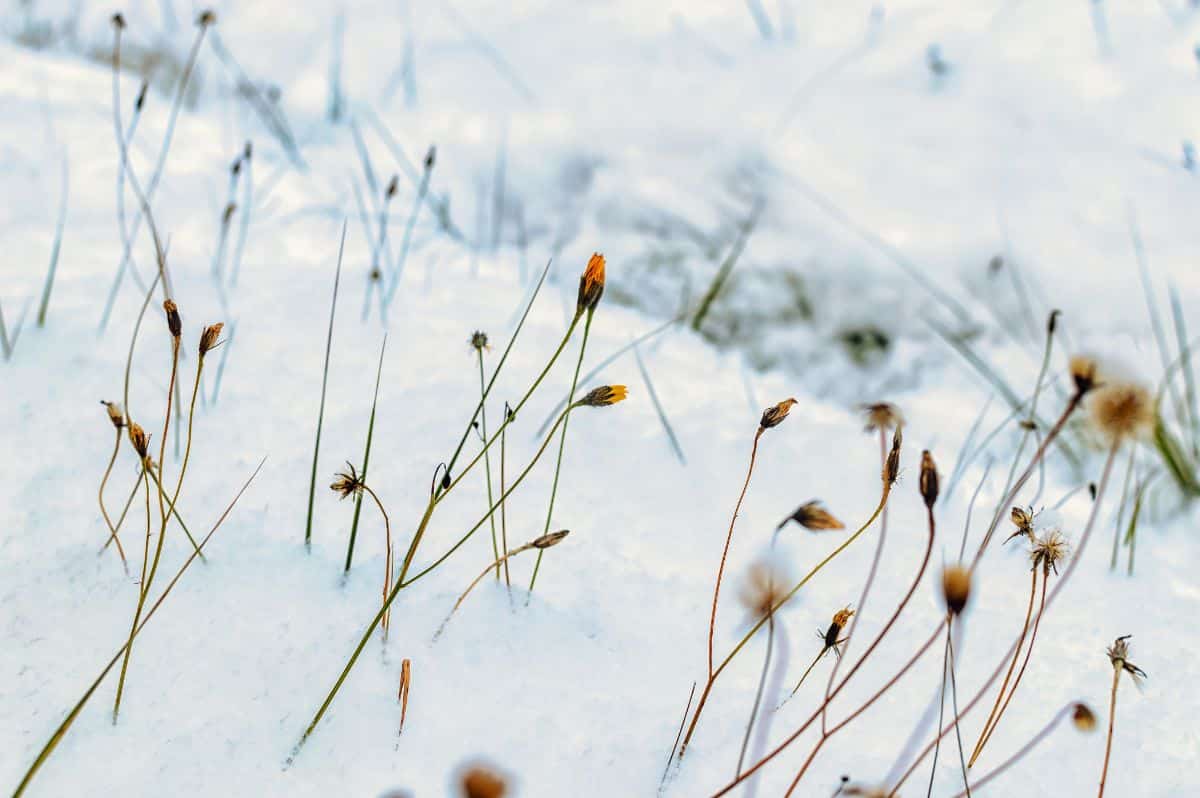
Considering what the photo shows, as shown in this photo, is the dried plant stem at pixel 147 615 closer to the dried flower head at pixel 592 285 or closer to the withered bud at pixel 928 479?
the dried flower head at pixel 592 285

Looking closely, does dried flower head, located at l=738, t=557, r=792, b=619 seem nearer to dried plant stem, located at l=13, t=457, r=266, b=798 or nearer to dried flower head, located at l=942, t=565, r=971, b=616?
dried flower head, located at l=942, t=565, r=971, b=616

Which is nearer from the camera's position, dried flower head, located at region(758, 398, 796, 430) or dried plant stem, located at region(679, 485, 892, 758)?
dried plant stem, located at region(679, 485, 892, 758)

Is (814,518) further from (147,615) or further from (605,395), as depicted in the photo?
(147,615)

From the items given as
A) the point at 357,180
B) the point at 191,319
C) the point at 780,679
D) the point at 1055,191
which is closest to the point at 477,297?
the point at 191,319

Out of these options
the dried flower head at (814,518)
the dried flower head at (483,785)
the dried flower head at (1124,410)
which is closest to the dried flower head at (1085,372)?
the dried flower head at (1124,410)

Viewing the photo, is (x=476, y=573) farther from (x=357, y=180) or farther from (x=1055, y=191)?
(x=1055, y=191)

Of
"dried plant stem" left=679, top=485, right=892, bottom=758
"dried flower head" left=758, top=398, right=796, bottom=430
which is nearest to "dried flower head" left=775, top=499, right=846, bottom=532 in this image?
"dried plant stem" left=679, top=485, right=892, bottom=758
